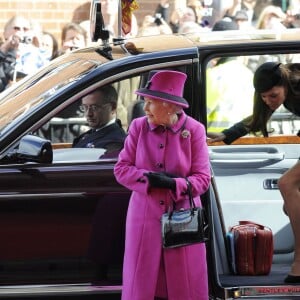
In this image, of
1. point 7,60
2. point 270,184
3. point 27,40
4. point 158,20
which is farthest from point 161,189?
point 158,20

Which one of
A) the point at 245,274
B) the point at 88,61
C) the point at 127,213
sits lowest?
the point at 245,274

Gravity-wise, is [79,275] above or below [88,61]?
below

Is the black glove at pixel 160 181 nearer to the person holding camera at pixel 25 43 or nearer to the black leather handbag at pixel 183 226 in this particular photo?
the black leather handbag at pixel 183 226

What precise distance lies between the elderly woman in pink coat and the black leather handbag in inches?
2.1

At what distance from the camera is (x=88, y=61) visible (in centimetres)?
503

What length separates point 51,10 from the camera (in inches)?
514

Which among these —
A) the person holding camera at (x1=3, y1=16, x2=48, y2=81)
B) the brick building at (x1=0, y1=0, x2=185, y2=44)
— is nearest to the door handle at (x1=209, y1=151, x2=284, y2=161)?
the person holding camera at (x1=3, y1=16, x2=48, y2=81)

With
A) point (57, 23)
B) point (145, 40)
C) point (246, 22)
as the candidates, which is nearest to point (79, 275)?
point (145, 40)

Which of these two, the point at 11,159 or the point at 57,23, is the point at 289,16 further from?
the point at 11,159

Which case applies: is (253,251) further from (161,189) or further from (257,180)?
(257,180)

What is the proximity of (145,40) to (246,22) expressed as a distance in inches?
266

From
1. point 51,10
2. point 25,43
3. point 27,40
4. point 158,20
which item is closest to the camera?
point 25,43

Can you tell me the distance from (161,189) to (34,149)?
0.62m

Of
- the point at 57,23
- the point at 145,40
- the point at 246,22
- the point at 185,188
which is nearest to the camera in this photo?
the point at 185,188
